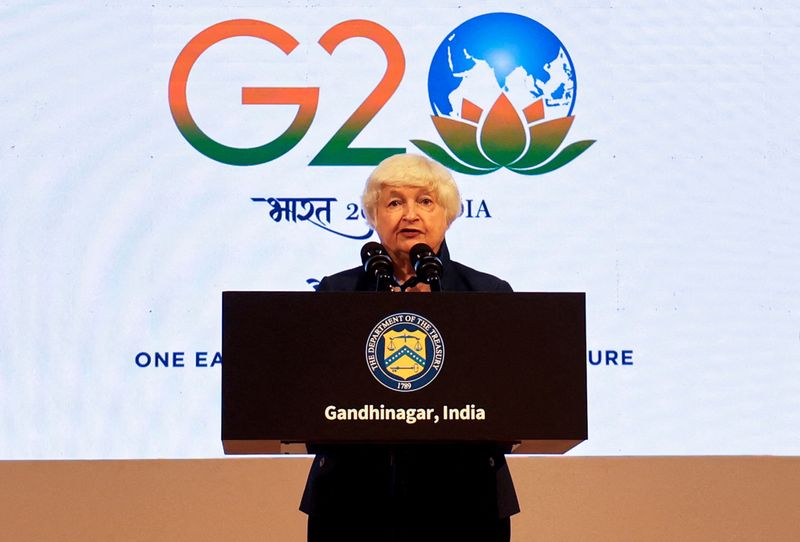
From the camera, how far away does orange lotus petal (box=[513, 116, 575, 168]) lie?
12.2 ft

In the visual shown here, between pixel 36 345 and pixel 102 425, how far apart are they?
340 millimetres

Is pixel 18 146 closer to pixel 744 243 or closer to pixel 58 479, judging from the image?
pixel 58 479

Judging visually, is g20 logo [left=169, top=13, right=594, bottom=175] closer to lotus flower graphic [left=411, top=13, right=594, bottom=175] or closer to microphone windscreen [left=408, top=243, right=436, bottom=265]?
lotus flower graphic [left=411, top=13, right=594, bottom=175]

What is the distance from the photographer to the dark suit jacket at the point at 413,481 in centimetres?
217

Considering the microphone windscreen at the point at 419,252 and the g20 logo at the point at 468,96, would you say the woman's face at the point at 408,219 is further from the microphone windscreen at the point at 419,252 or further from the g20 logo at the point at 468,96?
the g20 logo at the point at 468,96

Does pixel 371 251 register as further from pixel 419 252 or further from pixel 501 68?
pixel 501 68

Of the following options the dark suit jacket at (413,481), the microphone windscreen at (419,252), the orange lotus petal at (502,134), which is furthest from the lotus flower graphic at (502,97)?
the dark suit jacket at (413,481)

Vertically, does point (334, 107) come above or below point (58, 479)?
above

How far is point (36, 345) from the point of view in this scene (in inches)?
140

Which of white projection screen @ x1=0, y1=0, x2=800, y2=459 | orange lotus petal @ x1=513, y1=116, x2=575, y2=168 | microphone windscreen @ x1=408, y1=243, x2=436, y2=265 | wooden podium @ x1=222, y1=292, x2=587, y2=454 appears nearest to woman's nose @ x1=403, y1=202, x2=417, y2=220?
microphone windscreen @ x1=408, y1=243, x2=436, y2=265

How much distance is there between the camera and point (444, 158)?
12.1 ft

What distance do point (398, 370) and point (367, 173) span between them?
1827mm

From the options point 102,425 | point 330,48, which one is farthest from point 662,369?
point 102,425

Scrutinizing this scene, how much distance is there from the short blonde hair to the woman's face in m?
0.01
